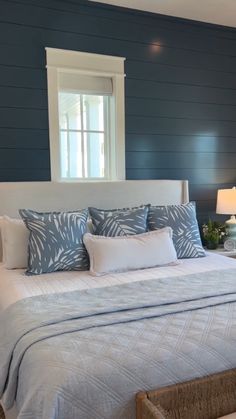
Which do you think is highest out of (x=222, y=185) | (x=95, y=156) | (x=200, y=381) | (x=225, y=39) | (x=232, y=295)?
(x=225, y=39)

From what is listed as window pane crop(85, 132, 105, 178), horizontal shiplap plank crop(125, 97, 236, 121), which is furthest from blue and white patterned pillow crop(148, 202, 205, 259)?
horizontal shiplap plank crop(125, 97, 236, 121)

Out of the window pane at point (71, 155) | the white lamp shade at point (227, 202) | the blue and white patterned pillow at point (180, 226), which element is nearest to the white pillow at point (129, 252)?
the blue and white patterned pillow at point (180, 226)

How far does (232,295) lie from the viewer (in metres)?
1.81

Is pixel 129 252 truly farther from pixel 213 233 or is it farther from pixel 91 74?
pixel 91 74

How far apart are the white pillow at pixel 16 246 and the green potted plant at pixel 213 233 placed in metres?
1.79

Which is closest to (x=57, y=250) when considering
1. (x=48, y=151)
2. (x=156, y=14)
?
(x=48, y=151)

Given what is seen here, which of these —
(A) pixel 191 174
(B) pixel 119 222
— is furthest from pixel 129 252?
(A) pixel 191 174

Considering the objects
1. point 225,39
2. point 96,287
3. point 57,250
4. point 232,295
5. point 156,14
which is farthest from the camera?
point 225,39

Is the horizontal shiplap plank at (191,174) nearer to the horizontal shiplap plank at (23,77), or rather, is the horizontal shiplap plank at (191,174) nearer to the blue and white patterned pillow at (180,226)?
the blue and white patterned pillow at (180,226)

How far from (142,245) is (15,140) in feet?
4.47

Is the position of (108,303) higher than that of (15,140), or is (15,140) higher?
(15,140)

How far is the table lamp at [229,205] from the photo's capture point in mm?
3386

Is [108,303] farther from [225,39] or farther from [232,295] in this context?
[225,39]

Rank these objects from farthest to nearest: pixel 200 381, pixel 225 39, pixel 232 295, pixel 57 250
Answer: pixel 225 39, pixel 57 250, pixel 232 295, pixel 200 381
